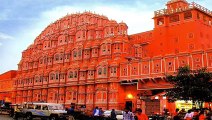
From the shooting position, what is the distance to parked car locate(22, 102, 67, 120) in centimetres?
2942

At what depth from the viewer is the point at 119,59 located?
48750mm

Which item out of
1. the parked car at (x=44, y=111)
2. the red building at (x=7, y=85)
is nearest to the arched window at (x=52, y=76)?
the red building at (x=7, y=85)

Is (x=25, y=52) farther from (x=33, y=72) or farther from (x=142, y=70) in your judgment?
(x=142, y=70)

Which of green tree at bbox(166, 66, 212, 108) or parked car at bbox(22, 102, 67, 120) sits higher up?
green tree at bbox(166, 66, 212, 108)

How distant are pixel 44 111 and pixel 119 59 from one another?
21.6 m

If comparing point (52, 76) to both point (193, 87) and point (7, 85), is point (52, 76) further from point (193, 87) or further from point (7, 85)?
point (193, 87)

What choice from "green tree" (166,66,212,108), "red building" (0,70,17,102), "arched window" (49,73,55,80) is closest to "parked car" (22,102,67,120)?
"green tree" (166,66,212,108)

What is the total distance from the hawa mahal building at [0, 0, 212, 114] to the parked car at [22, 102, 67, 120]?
15200mm

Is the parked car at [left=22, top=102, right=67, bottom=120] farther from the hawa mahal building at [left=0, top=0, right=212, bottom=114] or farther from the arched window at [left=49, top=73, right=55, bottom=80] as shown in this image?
the arched window at [left=49, top=73, right=55, bottom=80]

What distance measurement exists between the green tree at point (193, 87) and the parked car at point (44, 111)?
12.6m

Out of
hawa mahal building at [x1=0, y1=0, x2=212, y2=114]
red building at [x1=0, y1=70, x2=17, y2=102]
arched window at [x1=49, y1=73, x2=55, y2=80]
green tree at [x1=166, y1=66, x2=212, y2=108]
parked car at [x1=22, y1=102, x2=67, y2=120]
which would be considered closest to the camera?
green tree at [x1=166, y1=66, x2=212, y2=108]

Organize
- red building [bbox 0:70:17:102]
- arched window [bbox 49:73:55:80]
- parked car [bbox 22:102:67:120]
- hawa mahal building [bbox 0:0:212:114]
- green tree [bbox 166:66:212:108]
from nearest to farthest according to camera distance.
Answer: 1. green tree [bbox 166:66:212:108]
2. parked car [bbox 22:102:67:120]
3. hawa mahal building [bbox 0:0:212:114]
4. arched window [bbox 49:73:55:80]
5. red building [bbox 0:70:17:102]

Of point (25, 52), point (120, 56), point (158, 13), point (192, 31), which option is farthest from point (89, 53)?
point (25, 52)

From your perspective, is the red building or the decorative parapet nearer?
the decorative parapet
